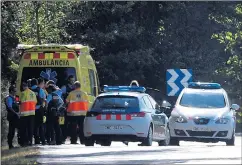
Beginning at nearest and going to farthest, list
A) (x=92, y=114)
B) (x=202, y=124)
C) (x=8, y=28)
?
(x=92, y=114) → (x=8, y=28) → (x=202, y=124)

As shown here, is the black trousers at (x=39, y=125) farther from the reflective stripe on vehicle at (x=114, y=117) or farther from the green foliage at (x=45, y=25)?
the green foliage at (x=45, y=25)

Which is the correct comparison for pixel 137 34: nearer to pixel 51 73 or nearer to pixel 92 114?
pixel 51 73

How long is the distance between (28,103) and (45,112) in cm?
147

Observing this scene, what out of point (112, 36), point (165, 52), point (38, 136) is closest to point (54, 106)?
point (38, 136)

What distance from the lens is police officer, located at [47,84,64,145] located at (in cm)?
2470

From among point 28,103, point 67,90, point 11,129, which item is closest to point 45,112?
point 28,103

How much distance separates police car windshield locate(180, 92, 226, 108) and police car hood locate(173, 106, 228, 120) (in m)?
0.40

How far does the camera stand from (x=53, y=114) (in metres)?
24.9

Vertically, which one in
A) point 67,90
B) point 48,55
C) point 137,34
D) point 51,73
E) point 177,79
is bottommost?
point 67,90

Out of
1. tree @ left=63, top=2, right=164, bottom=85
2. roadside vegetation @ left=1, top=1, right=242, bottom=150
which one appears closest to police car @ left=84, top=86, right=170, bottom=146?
roadside vegetation @ left=1, top=1, right=242, bottom=150

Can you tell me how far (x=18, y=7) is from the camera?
2638 centimetres

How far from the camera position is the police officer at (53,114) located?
24703 millimetres

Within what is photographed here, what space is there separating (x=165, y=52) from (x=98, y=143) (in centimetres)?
1966

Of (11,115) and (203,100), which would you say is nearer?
(11,115)
